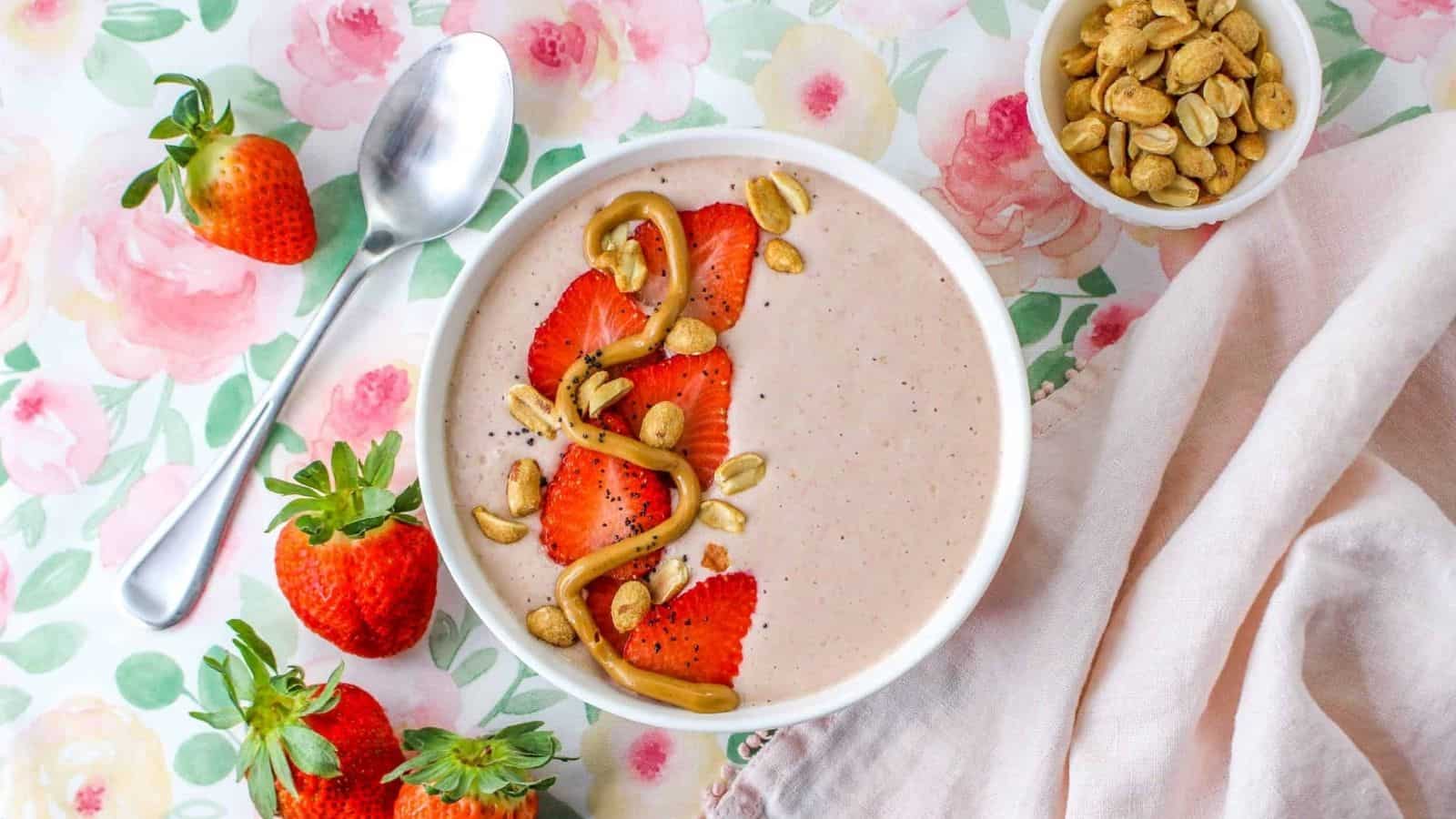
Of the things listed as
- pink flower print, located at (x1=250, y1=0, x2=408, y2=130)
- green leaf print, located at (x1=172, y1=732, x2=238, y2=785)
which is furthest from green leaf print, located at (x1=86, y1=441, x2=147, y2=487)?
pink flower print, located at (x1=250, y1=0, x2=408, y2=130)

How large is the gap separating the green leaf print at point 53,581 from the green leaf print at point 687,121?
88 centimetres

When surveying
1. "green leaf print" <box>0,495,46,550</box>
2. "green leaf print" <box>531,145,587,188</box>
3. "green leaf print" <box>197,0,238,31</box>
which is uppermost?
"green leaf print" <box>197,0,238,31</box>

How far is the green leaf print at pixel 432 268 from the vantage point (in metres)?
1.62

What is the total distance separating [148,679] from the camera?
161 cm

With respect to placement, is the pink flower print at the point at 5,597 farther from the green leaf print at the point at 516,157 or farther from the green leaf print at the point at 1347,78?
the green leaf print at the point at 1347,78

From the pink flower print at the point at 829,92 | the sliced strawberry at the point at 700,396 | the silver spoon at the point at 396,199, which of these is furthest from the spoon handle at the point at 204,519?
the pink flower print at the point at 829,92

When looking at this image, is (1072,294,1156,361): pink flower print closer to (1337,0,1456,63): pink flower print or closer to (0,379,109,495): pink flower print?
(1337,0,1456,63): pink flower print

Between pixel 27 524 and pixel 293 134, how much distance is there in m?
0.60

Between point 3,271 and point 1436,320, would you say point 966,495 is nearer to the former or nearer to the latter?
point 1436,320

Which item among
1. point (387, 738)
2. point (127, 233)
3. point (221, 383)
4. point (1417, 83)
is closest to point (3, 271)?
point (127, 233)

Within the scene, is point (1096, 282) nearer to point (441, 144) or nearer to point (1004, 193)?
point (1004, 193)

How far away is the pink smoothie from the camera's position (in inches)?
55.2

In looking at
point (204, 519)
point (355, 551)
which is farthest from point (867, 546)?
point (204, 519)

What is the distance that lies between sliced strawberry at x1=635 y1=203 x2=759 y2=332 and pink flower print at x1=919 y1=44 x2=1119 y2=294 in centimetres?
33
